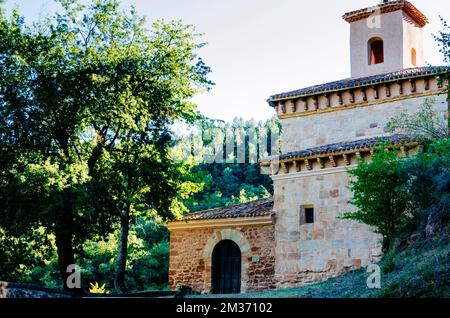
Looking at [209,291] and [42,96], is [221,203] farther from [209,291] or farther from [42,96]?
[42,96]

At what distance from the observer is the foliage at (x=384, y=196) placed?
18.6 m

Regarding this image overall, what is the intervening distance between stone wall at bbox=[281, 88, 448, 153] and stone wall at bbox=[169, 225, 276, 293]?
3.62 metres

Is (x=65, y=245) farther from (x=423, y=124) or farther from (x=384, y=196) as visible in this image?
(x=423, y=124)

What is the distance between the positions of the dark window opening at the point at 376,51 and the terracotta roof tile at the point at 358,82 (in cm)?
214

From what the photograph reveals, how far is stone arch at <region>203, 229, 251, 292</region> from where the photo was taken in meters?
24.3

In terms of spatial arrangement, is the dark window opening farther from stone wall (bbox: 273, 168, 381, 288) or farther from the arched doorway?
the arched doorway

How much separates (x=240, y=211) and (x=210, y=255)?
1899 mm

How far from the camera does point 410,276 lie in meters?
13.6

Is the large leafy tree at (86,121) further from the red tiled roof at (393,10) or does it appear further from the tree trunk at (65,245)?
the red tiled roof at (393,10)

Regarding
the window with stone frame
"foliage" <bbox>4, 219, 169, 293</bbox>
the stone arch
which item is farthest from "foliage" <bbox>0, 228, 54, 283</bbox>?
"foliage" <bbox>4, 219, 169, 293</bbox>

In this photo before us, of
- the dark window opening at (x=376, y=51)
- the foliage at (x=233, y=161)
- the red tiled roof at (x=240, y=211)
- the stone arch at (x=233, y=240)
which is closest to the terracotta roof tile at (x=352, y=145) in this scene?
the red tiled roof at (x=240, y=211)

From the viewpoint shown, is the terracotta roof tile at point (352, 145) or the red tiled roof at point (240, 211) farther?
the red tiled roof at point (240, 211)

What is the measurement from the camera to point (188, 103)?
82.9 feet
